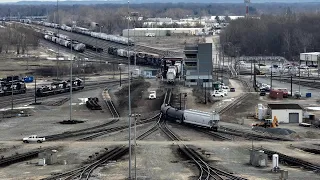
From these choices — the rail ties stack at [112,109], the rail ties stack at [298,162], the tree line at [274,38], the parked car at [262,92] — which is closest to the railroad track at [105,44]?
the tree line at [274,38]

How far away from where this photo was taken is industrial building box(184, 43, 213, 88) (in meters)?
62.5

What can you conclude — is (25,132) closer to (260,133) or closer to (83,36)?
(260,133)

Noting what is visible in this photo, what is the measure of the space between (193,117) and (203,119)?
975mm

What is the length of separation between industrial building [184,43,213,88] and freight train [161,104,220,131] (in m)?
18.2

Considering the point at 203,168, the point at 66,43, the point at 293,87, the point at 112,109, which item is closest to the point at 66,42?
the point at 66,43

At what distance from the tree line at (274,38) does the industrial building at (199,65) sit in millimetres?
41757

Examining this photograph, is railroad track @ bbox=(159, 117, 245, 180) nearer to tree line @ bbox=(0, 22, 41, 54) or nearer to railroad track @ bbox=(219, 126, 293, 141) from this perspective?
railroad track @ bbox=(219, 126, 293, 141)

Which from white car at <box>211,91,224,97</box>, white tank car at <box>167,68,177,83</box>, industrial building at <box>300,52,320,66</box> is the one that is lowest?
white car at <box>211,91,224,97</box>

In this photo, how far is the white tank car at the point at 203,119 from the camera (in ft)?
130

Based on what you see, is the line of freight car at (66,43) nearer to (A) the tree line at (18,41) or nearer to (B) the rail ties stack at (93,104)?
(A) the tree line at (18,41)

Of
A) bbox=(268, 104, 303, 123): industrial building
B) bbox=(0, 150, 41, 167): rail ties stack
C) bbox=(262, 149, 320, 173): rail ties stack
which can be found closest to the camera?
bbox=(262, 149, 320, 173): rail ties stack

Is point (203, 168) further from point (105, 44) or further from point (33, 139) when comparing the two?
point (105, 44)

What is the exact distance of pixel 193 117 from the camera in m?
40.8

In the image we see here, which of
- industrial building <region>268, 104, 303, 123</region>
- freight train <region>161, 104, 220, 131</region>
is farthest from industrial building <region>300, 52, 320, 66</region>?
freight train <region>161, 104, 220, 131</region>
